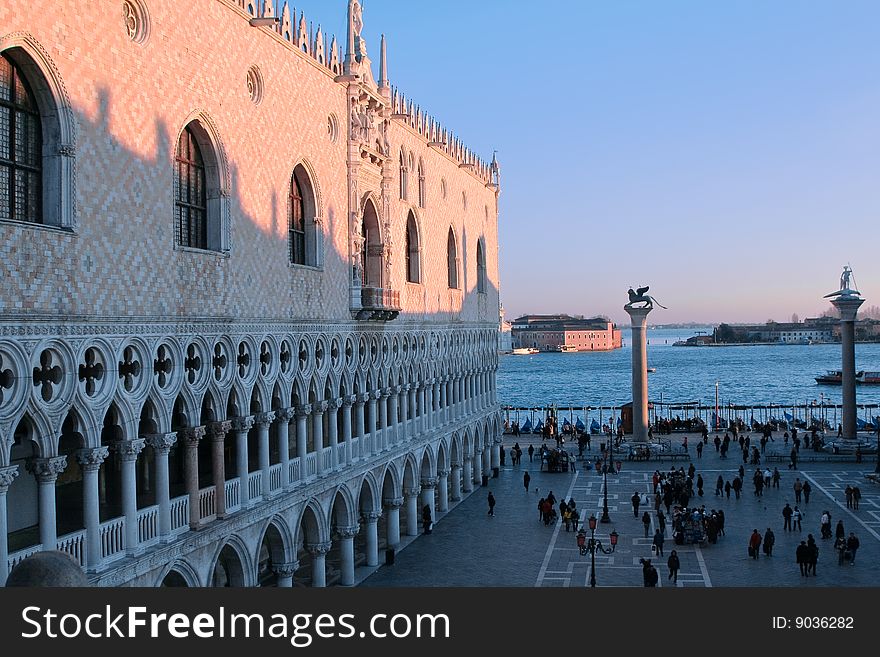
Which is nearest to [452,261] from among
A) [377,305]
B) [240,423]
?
[377,305]

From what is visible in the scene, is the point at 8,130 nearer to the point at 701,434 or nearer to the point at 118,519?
the point at 118,519

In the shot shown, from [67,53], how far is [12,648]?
762 centimetres

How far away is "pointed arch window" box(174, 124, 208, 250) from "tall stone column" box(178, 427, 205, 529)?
9.68ft

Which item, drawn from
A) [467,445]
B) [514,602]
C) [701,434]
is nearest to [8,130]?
[514,602]

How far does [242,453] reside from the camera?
16.7m

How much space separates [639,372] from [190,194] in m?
29.8

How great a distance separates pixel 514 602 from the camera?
303 inches

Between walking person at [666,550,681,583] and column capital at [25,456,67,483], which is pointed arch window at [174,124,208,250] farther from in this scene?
walking person at [666,550,681,583]

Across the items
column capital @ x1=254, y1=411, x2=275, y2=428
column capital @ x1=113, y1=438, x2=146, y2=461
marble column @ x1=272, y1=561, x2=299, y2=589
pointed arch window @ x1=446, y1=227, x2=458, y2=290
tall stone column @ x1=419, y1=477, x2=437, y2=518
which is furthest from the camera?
pointed arch window @ x1=446, y1=227, x2=458, y2=290

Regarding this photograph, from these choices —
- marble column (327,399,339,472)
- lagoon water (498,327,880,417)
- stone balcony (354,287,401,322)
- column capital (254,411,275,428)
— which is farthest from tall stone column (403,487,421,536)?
lagoon water (498,327,880,417)

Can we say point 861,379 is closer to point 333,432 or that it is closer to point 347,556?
point 347,556

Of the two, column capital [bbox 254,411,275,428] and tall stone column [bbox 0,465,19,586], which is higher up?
column capital [bbox 254,411,275,428]

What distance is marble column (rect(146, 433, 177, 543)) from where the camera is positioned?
14.1 m

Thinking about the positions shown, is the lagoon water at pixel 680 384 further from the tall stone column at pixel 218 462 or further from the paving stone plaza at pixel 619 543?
the tall stone column at pixel 218 462
